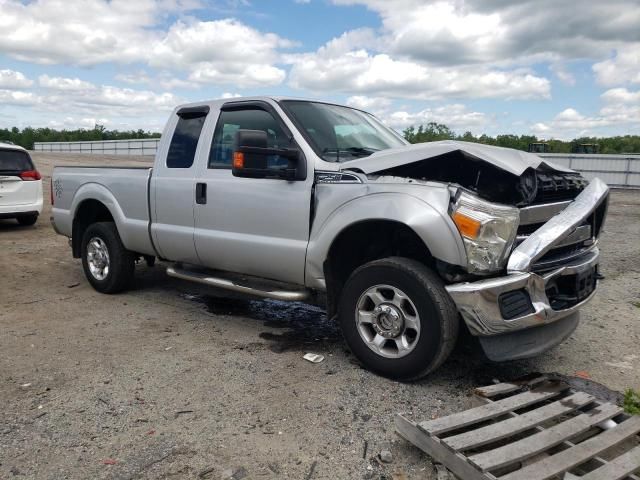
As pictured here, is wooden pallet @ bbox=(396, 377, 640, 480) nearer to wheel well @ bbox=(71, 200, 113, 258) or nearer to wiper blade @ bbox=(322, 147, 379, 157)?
wiper blade @ bbox=(322, 147, 379, 157)

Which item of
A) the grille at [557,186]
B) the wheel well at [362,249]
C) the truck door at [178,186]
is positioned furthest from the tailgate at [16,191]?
the grille at [557,186]

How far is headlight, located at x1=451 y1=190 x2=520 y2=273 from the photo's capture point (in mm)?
3387

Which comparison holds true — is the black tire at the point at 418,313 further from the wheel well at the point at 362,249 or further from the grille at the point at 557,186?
the grille at the point at 557,186

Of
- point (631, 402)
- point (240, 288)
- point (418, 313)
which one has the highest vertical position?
point (418, 313)

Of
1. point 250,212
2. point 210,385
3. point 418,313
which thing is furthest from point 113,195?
point 418,313

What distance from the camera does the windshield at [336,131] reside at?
14.5ft

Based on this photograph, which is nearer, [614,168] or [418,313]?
[418,313]

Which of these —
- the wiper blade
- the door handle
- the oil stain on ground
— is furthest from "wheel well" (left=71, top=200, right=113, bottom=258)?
the wiper blade

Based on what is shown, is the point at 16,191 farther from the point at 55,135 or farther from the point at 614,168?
the point at 55,135

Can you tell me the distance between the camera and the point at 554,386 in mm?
3664

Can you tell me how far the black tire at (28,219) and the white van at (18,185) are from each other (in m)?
0.04

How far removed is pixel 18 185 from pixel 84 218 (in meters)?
5.13

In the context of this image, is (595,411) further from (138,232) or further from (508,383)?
(138,232)

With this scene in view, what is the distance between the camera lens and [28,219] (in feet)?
36.8
